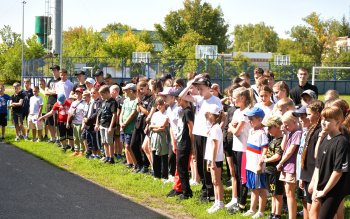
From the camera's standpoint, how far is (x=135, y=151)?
1301cm

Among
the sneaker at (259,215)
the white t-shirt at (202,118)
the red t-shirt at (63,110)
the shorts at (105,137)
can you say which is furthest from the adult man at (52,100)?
the sneaker at (259,215)

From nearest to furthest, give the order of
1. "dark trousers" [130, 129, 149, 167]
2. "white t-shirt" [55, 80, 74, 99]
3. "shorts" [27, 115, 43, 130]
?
"dark trousers" [130, 129, 149, 167]
"white t-shirt" [55, 80, 74, 99]
"shorts" [27, 115, 43, 130]

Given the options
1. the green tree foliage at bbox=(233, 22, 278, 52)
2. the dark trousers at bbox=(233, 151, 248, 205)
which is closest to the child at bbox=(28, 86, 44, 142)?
the dark trousers at bbox=(233, 151, 248, 205)

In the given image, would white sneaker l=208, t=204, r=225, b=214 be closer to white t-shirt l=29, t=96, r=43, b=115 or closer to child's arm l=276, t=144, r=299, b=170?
child's arm l=276, t=144, r=299, b=170

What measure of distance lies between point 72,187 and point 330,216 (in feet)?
19.5

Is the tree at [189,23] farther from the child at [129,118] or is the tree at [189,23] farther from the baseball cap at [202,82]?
the baseball cap at [202,82]

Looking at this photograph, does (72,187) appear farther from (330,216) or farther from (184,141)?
(330,216)

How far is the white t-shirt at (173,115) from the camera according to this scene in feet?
34.9

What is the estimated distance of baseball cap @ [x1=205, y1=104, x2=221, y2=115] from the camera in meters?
9.25

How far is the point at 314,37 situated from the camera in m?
74.5

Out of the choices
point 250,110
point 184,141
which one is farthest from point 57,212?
point 250,110

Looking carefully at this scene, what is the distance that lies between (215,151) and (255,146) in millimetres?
769

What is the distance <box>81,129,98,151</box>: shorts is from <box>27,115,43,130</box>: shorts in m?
3.70

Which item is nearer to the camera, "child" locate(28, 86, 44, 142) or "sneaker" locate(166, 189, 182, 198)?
"sneaker" locate(166, 189, 182, 198)
